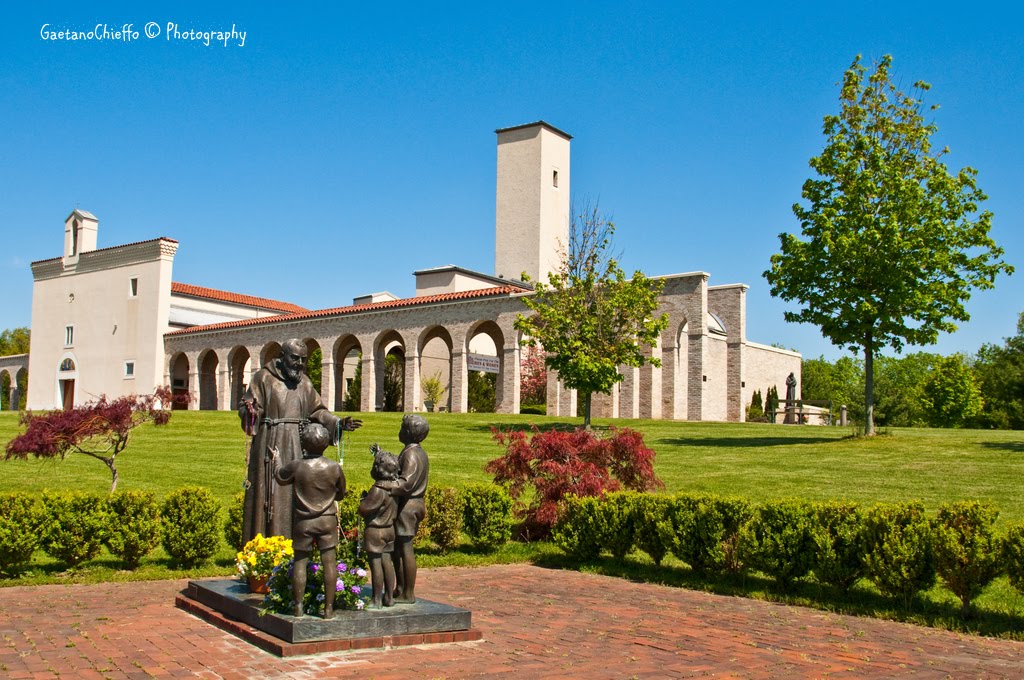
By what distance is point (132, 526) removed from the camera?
1117 cm

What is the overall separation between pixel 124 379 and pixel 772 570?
48.6m

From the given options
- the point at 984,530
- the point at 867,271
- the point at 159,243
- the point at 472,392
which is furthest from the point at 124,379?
the point at 984,530

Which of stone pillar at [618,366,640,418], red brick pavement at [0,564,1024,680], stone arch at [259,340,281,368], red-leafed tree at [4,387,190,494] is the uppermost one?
stone arch at [259,340,281,368]

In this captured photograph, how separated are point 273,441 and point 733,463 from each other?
560 inches

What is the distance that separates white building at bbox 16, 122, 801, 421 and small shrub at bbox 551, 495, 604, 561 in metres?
23.3

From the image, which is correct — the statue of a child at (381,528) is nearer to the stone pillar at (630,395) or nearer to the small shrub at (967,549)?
the small shrub at (967,549)

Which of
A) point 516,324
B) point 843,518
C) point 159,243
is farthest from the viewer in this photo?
point 159,243

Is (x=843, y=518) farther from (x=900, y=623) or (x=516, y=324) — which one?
(x=516, y=324)

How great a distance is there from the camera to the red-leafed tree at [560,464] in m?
13.4

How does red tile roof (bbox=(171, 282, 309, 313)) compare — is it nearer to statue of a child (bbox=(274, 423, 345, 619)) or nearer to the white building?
the white building

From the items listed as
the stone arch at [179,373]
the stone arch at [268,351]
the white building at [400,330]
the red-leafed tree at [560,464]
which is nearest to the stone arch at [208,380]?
the white building at [400,330]

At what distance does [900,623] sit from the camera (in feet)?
29.2

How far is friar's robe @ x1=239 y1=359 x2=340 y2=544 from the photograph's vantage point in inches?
332

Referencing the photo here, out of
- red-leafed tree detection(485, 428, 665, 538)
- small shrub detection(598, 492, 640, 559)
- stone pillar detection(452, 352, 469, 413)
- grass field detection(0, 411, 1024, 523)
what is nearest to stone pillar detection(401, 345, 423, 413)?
stone pillar detection(452, 352, 469, 413)
